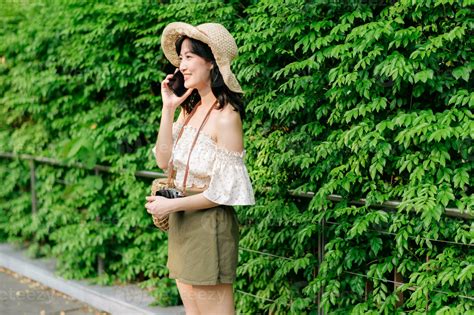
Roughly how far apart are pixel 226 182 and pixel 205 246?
1.12 ft

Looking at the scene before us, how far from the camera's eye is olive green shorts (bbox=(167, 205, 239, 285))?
11.0 feet

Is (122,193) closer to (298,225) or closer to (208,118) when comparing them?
(298,225)

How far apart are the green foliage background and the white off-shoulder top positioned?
0.71 m

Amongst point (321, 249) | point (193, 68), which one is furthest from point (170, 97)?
point (321, 249)

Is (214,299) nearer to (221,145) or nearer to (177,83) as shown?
(221,145)

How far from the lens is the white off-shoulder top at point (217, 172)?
330 centimetres

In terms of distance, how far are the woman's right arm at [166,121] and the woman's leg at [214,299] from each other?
0.70 meters

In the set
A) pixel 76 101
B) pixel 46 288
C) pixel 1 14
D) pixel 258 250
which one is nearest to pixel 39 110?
pixel 76 101

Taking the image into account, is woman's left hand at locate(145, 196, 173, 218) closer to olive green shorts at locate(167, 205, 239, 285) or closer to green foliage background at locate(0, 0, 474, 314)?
olive green shorts at locate(167, 205, 239, 285)

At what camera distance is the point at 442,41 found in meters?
3.46

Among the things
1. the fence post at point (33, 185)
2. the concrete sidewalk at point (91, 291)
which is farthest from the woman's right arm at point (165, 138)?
the fence post at point (33, 185)

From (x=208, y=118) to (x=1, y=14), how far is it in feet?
14.7

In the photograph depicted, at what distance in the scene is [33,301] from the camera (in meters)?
6.08

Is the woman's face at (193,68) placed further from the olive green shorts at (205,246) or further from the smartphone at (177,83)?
the olive green shorts at (205,246)
